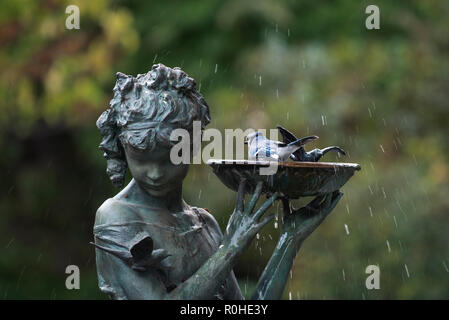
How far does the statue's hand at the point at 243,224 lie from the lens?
12.6 feet

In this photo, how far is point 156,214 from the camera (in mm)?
→ 4074

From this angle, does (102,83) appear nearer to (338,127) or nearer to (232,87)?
(232,87)

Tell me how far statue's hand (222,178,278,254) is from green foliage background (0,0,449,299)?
4.57 metres

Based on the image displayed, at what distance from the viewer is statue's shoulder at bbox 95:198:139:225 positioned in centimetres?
395

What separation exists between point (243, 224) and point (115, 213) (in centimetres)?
65

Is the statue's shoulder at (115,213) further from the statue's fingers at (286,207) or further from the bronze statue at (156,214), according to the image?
the statue's fingers at (286,207)

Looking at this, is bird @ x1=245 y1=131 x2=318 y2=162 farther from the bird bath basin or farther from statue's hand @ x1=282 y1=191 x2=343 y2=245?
statue's hand @ x1=282 y1=191 x2=343 y2=245

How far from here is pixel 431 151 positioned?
34.4 feet

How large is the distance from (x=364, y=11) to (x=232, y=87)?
3.08 metres

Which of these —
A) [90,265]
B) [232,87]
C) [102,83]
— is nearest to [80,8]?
[102,83]

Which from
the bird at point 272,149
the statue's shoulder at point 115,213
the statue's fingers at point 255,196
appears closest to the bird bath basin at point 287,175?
the statue's fingers at point 255,196
